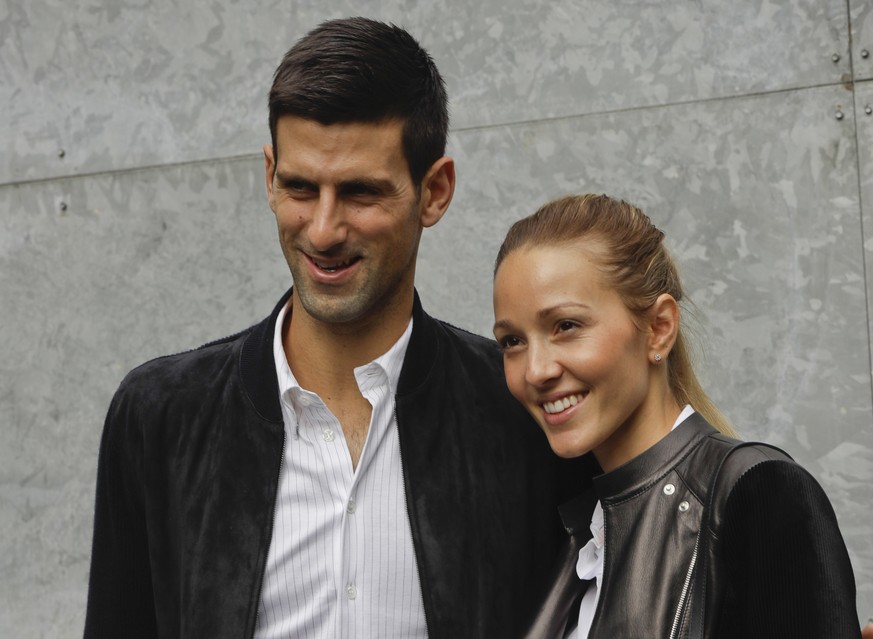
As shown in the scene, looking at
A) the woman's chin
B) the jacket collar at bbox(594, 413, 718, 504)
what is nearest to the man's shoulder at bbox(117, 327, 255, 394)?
the woman's chin

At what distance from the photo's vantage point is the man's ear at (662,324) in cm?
235

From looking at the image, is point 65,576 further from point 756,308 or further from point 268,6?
point 756,308

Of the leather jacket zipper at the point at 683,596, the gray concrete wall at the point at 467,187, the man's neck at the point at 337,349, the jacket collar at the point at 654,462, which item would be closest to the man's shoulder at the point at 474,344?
the man's neck at the point at 337,349

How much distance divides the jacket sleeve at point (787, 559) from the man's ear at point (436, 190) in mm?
942

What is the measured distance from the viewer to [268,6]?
4.51 meters

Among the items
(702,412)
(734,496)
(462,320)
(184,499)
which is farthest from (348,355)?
(462,320)

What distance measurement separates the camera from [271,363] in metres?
2.63

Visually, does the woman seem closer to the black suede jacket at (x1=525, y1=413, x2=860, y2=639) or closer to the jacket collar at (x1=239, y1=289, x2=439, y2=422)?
Answer: the black suede jacket at (x1=525, y1=413, x2=860, y2=639)

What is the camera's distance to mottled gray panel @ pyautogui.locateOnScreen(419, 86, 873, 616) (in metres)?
3.90

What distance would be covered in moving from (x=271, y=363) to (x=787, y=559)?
116 cm

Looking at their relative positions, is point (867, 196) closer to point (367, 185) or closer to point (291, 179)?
point (367, 185)

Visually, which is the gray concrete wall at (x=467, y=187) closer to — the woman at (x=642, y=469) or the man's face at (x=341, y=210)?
the woman at (x=642, y=469)

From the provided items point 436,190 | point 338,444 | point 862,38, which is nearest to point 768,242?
point 862,38

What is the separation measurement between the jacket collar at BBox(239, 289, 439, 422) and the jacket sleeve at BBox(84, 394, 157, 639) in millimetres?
272
